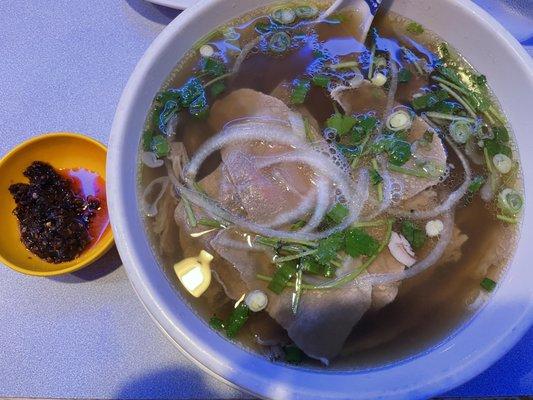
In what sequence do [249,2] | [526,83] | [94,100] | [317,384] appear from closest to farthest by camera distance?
[317,384] < [526,83] < [249,2] < [94,100]

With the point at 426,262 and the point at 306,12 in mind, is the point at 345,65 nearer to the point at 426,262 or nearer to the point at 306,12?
the point at 306,12

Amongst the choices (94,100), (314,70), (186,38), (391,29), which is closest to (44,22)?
→ (94,100)

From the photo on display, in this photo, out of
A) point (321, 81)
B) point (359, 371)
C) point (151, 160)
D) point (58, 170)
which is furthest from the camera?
point (58, 170)

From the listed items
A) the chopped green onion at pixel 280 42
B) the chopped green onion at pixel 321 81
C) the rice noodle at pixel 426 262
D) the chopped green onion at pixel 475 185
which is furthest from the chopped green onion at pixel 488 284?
the chopped green onion at pixel 280 42

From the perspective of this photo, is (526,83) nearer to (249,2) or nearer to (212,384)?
(249,2)

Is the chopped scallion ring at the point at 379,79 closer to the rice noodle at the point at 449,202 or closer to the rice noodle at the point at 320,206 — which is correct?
the rice noodle at the point at 449,202

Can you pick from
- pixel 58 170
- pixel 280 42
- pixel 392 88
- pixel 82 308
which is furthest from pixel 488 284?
pixel 58 170

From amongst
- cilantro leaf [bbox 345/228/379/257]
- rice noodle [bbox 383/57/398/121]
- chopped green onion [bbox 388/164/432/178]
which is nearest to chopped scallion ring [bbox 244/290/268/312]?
cilantro leaf [bbox 345/228/379/257]
